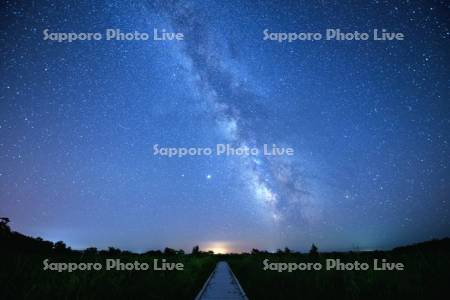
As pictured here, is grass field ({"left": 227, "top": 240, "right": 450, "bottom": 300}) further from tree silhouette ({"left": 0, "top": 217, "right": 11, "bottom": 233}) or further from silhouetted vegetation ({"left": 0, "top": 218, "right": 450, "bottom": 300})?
tree silhouette ({"left": 0, "top": 217, "right": 11, "bottom": 233})

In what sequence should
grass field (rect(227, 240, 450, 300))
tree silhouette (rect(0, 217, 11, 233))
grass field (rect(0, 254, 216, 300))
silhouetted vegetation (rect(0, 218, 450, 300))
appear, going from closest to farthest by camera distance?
grass field (rect(0, 254, 216, 300)) < silhouetted vegetation (rect(0, 218, 450, 300)) < grass field (rect(227, 240, 450, 300)) < tree silhouette (rect(0, 217, 11, 233))

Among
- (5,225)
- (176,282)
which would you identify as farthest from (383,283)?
(5,225)

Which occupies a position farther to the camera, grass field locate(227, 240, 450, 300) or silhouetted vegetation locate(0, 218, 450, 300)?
grass field locate(227, 240, 450, 300)

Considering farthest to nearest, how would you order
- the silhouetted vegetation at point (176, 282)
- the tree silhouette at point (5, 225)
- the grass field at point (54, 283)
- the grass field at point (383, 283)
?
1. the tree silhouette at point (5, 225)
2. the grass field at point (383, 283)
3. the silhouetted vegetation at point (176, 282)
4. the grass field at point (54, 283)

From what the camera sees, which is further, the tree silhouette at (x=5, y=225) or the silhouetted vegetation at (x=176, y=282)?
the tree silhouette at (x=5, y=225)

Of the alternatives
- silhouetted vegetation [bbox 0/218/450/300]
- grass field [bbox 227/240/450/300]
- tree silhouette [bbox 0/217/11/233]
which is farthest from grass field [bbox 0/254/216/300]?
tree silhouette [bbox 0/217/11/233]

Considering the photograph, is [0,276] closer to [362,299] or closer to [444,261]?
[362,299]

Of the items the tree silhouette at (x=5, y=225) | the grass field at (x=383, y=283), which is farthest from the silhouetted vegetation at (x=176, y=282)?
the tree silhouette at (x=5, y=225)

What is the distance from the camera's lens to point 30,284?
5336mm

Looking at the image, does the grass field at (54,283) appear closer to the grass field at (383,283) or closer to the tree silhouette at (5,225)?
the grass field at (383,283)

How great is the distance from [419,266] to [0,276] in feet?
27.9

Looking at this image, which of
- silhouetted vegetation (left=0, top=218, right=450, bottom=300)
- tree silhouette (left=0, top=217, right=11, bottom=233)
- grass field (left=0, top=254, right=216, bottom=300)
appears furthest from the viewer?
tree silhouette (left=0, top=217, right=11, bottom=233)

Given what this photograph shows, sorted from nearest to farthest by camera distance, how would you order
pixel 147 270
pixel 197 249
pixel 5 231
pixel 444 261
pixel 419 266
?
pixel 444 261 < pixel 419 266 < pixel 147 270 < pixel 5 231 < pixel 197 249

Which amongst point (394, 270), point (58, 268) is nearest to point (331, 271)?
point (394, 270)
